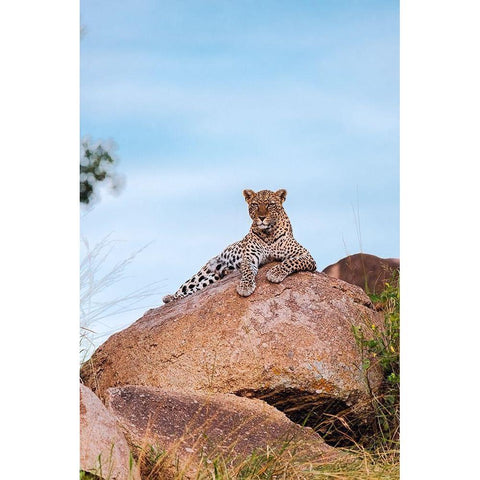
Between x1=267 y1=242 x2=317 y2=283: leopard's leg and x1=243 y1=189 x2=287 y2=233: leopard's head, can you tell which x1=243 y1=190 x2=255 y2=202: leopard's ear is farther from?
x1=267 y1=242 x2=317 y2=283: leopard's leg

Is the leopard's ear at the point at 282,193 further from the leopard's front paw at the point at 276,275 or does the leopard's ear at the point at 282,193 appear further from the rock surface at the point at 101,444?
the rock surface at the point at 101,444

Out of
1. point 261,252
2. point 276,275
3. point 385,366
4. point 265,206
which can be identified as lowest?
point 385,366

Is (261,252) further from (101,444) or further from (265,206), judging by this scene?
(101,444)

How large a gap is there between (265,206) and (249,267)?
0.88 m

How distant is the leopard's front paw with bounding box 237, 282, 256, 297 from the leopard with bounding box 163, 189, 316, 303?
0.17 feet

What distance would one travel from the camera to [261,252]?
7.55m

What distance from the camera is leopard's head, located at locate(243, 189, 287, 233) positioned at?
7750 millimetres

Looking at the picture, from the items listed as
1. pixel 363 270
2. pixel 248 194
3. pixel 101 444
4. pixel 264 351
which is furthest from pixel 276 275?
pixel 363 270

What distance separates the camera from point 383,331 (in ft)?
22.5
